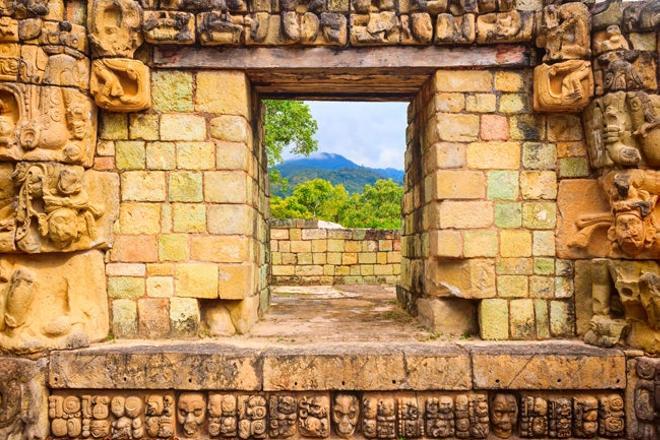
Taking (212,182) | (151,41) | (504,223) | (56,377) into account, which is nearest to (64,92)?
(151,41)

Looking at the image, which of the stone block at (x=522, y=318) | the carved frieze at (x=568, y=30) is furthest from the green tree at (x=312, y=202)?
the carved frieze at (x=568, y=30)

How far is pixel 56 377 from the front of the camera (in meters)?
3.86

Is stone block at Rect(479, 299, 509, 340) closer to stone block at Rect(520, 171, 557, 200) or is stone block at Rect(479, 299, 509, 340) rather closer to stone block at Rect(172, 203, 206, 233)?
stone block at Rect(520, 171, 557, 200)

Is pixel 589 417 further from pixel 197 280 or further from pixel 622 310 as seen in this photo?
pixel 197 280

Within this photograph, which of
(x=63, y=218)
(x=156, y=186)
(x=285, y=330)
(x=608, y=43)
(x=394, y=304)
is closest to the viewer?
(x=63, y=218)

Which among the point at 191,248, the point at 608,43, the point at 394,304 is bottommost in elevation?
the point at 394,304

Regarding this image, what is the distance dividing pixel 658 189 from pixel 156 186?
4225 mm

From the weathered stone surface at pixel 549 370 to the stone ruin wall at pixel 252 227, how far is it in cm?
2

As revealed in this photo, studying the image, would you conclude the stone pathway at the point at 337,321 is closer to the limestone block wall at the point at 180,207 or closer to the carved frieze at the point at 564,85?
the limestone block wall at the point at 180,207

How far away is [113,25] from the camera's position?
162 inches

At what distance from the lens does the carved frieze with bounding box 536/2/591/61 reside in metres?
4.08

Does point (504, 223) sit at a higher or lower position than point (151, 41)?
lower

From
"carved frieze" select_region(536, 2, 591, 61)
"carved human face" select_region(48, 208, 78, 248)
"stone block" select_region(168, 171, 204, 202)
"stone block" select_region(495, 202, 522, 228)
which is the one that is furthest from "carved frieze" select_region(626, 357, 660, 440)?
"carved human face" select_region(48, 208, 78, 248)

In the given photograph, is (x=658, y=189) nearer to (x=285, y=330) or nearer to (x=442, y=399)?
(x=442, y=399)
